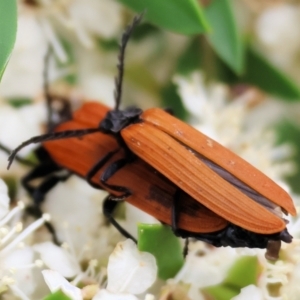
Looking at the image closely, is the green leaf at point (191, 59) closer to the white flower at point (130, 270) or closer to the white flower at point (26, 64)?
the white flower at point (26, 64)

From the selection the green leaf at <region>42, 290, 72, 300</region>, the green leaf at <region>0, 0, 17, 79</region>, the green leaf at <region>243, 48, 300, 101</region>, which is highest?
the green leaf at <region>0, 0, 17, 79</region>

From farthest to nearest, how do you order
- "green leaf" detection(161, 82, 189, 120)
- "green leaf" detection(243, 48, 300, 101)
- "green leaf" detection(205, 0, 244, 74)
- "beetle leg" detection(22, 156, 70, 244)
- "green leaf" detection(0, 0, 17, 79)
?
1. "green leaf" detection(161, 82, 189, 120)
2. "green leaf" detection(243, 48, 300, 101)
3. "green leaf" detection(205, 0, 244, 74)
4. "beetle leg" detection(22, 156, 70, 244)
5. "green leaf" detection(0, 0, 17, 79)

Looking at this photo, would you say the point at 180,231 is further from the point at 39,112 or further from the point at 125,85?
the point at 125,85

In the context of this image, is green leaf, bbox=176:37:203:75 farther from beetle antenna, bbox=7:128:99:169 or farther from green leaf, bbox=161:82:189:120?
beetle antenna, bbox=7:128:99:169

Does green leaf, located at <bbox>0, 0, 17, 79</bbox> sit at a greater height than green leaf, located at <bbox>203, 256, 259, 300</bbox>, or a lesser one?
greater

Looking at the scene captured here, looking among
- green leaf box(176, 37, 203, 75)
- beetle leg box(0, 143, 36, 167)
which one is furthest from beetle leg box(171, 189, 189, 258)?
green leaf box(176, 37, 203, 75)

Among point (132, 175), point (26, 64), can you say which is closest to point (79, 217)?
point (132, 175)

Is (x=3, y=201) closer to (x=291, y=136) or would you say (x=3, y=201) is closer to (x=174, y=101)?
(x=174, y=101)
